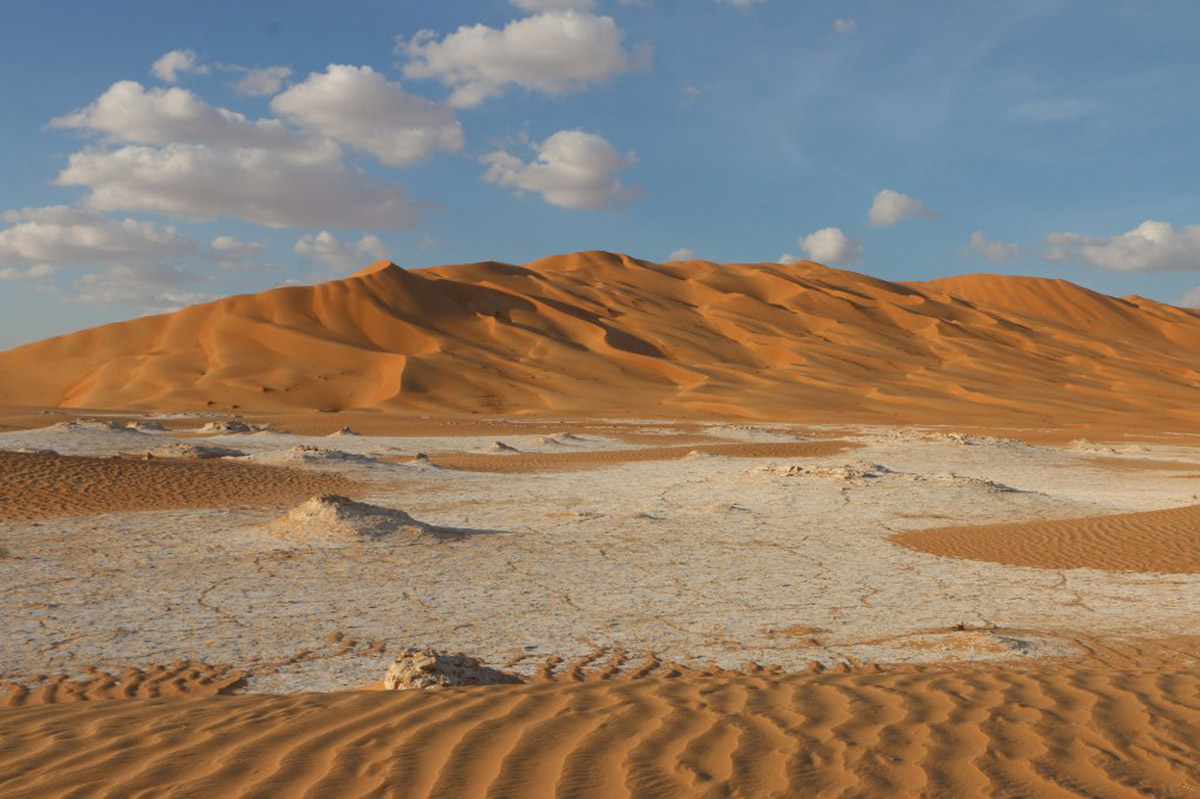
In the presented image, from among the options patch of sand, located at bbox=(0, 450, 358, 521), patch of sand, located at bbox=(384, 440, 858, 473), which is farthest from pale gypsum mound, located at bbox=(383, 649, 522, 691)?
patch of sand, located at bbox=(384, 440, 858, 473)

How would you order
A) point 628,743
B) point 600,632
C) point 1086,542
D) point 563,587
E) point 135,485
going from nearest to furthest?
point 628,743 → point 600,632 → point 563,587 → point 1086,542 → point 135,485

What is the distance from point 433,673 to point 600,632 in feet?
8.88

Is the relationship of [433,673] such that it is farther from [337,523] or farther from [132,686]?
[337,523]

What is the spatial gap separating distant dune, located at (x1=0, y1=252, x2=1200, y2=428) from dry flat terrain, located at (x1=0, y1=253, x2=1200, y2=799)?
58.8ft

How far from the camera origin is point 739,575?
11109 millimetres

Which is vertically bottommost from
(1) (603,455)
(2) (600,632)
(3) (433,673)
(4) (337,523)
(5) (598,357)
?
(2) (600,632)

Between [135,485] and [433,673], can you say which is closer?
[433,673]

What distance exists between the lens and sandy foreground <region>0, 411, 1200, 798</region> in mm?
3963

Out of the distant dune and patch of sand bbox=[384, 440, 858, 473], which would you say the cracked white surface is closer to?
patch of sand bbox=[384, 440, 858, 473]

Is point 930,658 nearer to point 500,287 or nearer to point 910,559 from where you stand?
point 910,559

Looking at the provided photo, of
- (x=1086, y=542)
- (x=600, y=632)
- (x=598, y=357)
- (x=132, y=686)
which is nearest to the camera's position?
(x=132, y=686)

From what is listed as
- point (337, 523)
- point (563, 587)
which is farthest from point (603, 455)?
point (563, 587)

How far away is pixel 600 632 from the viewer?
27.5ft

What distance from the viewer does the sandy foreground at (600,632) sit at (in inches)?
156
